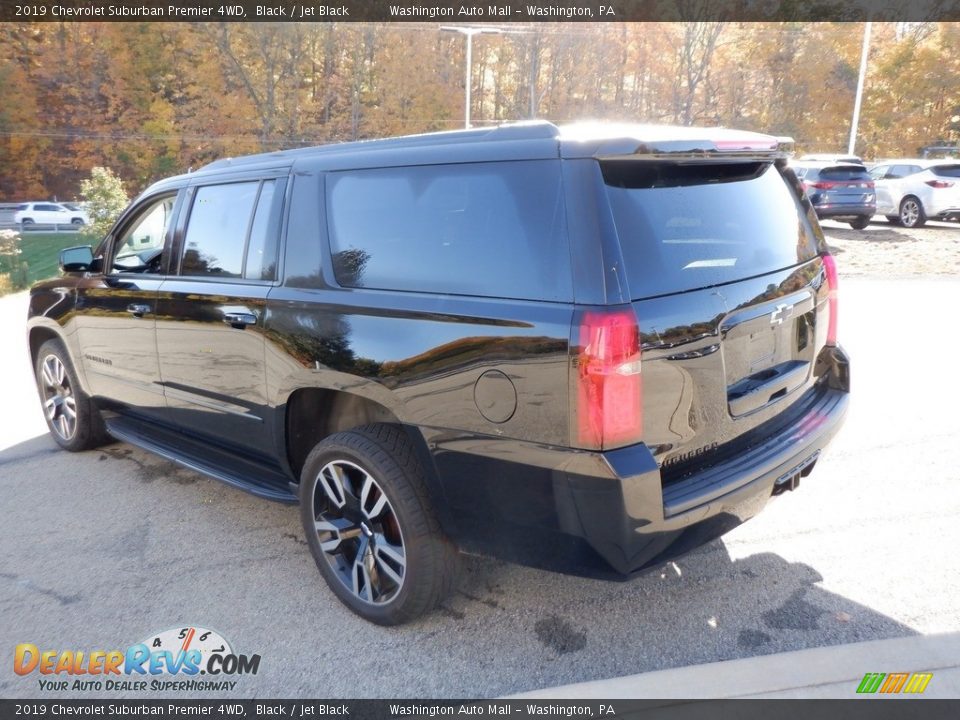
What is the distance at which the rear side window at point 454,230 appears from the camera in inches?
100.0

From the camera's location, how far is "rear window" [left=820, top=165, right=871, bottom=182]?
18.4 m

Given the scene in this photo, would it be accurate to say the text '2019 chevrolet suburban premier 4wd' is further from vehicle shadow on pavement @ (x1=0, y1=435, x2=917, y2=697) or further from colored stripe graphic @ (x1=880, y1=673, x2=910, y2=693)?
colored stripe graphic @ (x1=880, y1=673, x2=910, y2=693)

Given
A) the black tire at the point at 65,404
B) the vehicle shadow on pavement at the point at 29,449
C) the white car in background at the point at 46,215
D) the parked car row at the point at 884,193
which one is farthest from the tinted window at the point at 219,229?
the white car in background at the point at 46,215

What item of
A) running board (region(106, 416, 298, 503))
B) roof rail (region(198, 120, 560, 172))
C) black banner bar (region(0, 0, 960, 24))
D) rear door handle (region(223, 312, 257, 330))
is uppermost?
black banner bar (region(0, 0, 960, 24))

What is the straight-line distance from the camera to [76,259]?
4.84m

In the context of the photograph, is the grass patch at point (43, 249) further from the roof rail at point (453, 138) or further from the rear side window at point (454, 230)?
the rear side window at point (454, 230)

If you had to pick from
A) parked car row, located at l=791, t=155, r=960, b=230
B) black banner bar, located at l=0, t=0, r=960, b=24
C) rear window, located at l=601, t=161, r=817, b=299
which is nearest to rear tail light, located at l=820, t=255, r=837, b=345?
rear window, located at l=601, t=161, r=817, b=299

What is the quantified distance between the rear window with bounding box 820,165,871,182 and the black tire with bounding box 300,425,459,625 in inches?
722

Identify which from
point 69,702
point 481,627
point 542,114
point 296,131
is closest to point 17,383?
point 69,702

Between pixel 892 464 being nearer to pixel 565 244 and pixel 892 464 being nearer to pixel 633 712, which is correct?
pixel 633 712

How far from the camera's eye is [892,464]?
462 centimetres

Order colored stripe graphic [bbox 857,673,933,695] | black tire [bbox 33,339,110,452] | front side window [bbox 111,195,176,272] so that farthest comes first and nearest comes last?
black tire [bbox 33,339,110,452] < front side window [bbox 111,195,176,272] < colored stripe graphic [bbox 857,673,933,695]

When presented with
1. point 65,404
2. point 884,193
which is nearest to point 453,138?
point 65,404

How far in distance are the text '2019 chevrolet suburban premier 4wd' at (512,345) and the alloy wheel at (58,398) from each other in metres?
1.82
